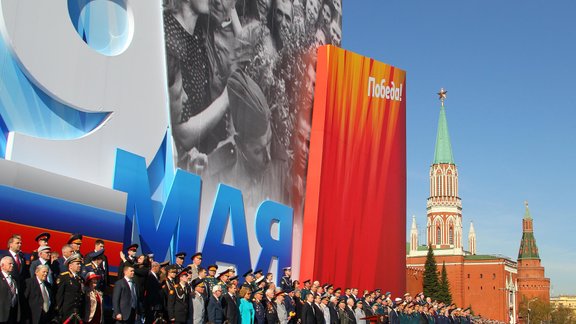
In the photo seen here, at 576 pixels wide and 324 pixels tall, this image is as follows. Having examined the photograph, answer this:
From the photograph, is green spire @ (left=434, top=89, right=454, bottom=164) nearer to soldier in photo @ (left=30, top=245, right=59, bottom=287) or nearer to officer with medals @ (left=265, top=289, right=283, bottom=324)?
officer with medals @ (left=265, top=289, right=283, bottom=324)

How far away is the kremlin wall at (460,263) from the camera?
90500 millimetres

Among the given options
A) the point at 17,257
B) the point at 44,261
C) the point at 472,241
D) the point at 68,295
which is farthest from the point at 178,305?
the point at 472,241

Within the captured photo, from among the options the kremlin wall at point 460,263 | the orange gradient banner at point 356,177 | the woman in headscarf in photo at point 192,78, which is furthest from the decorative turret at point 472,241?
the woman in headscarf in photo at point 192,78

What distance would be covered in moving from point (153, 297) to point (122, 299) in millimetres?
755

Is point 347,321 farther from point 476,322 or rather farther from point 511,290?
point 511,290

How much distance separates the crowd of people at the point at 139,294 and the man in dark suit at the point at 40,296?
0.01 metres

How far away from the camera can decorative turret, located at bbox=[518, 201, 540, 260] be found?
360 ft

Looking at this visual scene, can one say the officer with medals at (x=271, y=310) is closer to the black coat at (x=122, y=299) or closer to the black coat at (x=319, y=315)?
the black coat at (x=319, y=315)

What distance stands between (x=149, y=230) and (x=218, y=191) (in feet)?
9.58

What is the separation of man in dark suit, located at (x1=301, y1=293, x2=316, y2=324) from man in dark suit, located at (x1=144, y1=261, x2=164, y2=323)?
4393 millimetres

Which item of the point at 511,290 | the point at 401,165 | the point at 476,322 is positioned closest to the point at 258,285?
the point at 401,165

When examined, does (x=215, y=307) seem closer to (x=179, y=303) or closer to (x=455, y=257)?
(x=179, y=303)

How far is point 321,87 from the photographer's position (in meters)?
21.0

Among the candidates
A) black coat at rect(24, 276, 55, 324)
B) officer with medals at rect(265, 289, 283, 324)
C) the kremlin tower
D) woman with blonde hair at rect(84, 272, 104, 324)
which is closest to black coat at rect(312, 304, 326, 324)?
officer with medals at rect(265, 289, 283, 324)
